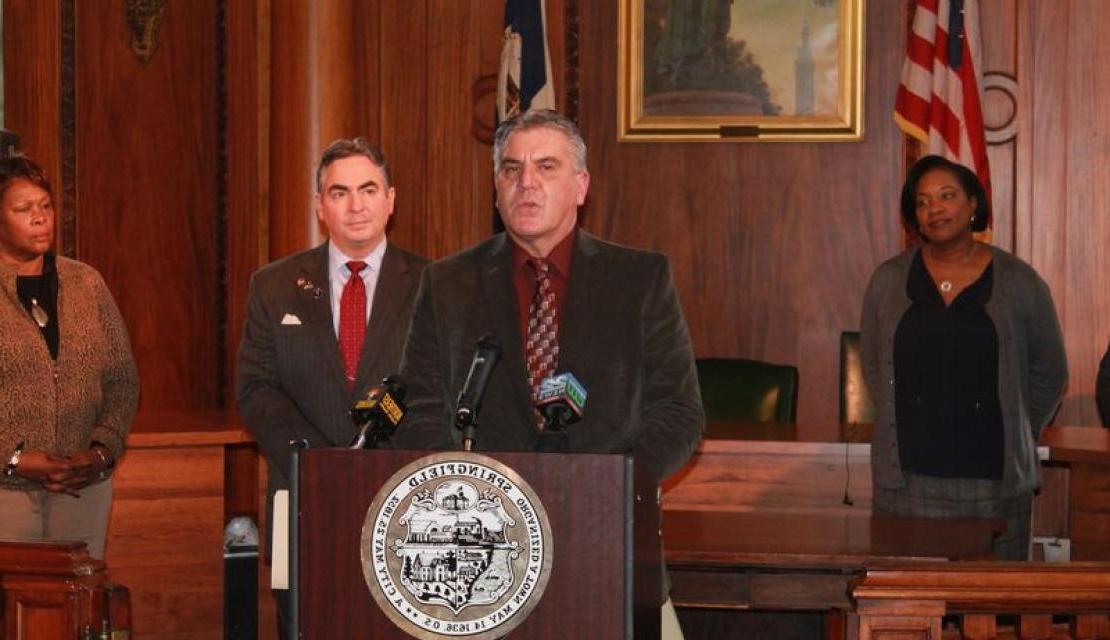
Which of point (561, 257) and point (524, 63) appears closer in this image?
point (561, 257)

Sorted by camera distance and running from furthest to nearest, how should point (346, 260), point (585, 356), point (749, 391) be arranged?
1. point (749, 391)
2. point (346, 260)
3. point (585, 356)

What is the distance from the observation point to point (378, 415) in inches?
97.5

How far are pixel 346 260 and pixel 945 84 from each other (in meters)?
3.43

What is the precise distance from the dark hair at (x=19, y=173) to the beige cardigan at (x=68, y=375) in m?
0.19

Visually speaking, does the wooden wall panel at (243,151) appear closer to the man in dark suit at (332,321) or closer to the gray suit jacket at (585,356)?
the man in dark suit at (332,321)

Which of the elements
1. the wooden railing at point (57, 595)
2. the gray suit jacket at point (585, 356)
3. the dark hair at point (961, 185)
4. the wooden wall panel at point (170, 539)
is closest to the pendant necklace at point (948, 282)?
the dark hair at point (961, 185)

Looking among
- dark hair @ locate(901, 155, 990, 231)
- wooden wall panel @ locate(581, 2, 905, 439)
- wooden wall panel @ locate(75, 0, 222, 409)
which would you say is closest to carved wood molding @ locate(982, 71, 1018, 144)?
wooden wall panel @ locate(581, 2, 905, 439)

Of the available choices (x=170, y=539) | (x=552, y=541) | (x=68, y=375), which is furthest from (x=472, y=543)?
(x=170, y=539)

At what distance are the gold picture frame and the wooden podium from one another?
463cm

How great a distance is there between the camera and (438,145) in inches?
280

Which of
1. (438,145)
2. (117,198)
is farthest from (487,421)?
(438,145)

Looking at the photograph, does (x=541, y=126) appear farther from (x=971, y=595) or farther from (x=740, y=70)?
(x=740, y=70)

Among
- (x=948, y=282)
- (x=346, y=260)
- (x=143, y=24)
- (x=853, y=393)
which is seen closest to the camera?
(x=346, y=260)

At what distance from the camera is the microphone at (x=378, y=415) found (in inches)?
97.1
